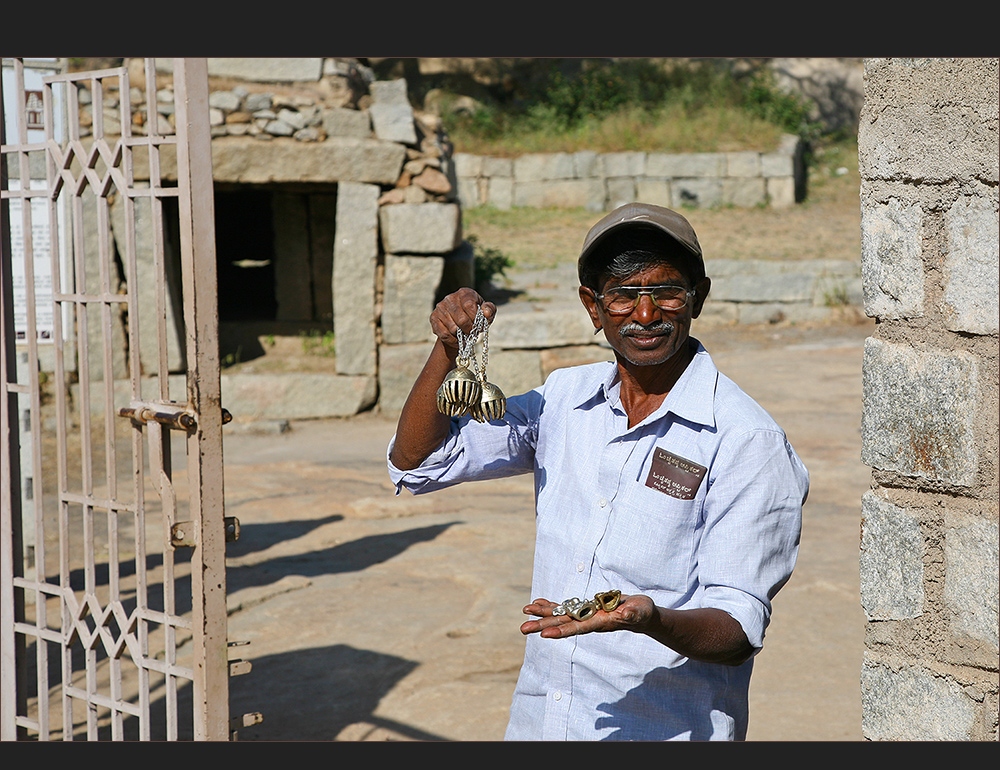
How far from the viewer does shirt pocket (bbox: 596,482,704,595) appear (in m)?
1.90

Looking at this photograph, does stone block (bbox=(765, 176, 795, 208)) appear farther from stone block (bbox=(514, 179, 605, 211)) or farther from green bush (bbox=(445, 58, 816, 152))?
stone block (bbox=(514, 179, 605, 211))

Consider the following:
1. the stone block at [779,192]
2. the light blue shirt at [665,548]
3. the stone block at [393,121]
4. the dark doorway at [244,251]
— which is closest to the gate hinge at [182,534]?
the light blue shirt at [665,548]

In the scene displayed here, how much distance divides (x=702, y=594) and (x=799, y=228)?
50.3ft

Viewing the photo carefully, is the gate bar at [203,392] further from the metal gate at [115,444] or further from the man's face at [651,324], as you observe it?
the man's face at [651,324]

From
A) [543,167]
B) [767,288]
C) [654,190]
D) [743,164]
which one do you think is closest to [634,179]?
[654,190]

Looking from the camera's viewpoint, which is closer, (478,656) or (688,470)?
(688,470)

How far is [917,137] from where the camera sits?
208cm

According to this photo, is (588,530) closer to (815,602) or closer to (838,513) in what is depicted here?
(815,602)

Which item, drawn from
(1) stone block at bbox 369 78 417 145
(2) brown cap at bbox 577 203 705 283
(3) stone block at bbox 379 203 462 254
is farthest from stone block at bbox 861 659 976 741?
(1) stone block at bbox 369 78 417 145

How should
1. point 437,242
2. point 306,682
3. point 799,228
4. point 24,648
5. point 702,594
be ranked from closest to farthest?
point 702,594, point 24,648, point 306,682, point 437,242, point 799,228

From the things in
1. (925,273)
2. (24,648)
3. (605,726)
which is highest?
(925,273)

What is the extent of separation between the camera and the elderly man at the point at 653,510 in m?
1.83

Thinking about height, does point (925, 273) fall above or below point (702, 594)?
above

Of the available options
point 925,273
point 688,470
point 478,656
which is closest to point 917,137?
point 925,273
